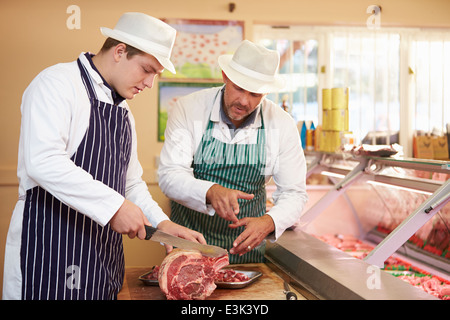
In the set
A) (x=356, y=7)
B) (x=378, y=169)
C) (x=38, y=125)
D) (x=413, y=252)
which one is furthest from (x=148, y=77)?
(x=356, y=7)

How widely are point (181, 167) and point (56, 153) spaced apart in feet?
3.40

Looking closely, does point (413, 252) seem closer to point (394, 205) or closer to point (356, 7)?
point (394, 205)

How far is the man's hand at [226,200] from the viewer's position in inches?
89.4

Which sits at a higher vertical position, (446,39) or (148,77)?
(446,39)

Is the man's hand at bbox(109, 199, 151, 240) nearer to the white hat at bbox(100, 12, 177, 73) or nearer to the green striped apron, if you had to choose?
the white hat at bbox(100, 12, 177, 73)

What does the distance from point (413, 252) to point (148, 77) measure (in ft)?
7.72

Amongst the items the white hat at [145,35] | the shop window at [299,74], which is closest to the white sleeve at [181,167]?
the white hat at [145,35]

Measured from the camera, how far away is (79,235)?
1.87 m

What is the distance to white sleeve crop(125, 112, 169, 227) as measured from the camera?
2.19m

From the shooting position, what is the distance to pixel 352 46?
5.71 m

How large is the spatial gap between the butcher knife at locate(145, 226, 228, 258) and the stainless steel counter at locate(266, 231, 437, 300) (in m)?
0.34

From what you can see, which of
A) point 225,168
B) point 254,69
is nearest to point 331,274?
point 225,168

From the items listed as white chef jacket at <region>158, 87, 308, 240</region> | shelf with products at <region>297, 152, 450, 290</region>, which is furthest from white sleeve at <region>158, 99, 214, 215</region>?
shelf with products at <region>297, 152, 450, 290</region>

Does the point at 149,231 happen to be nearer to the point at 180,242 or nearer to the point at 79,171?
the point at 180,242
